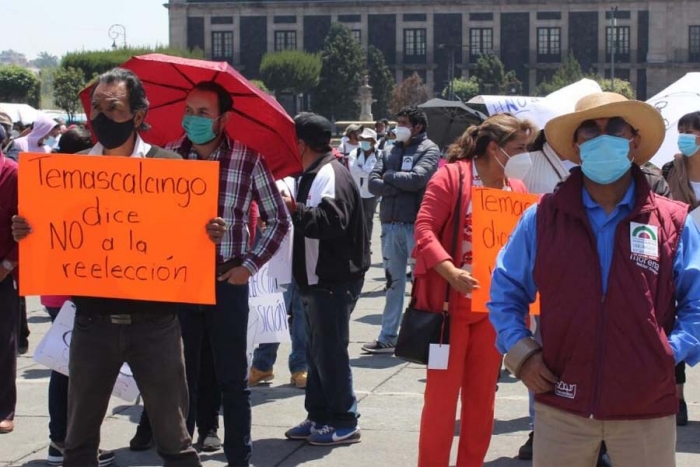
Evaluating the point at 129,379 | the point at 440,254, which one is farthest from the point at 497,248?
the point at 129,379

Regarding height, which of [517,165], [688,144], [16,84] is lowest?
[517,165]

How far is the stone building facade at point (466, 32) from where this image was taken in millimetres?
93688

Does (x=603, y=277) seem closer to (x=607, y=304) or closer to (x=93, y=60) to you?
(x=607, y=304)

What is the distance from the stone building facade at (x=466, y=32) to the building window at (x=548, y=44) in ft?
0.26

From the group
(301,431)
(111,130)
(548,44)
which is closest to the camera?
(111,130)

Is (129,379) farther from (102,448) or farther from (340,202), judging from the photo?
(340,202)

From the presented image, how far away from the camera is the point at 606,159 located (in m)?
3.58

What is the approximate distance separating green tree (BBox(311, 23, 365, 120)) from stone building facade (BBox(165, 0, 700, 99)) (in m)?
5.72

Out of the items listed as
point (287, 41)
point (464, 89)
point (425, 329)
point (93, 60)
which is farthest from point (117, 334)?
point (287, 41)

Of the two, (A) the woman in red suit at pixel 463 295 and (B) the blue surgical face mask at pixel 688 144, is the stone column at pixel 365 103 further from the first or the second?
(A) the woman in red suit at pixel 463 295

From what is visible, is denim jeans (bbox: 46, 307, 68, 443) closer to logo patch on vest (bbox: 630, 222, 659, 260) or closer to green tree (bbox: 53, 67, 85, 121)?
logo patch on vest (bbox: 630, 222, 659, 260)

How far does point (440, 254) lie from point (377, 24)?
93541 mm

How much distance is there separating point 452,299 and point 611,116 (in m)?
1.74

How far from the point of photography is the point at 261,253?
518 cm
